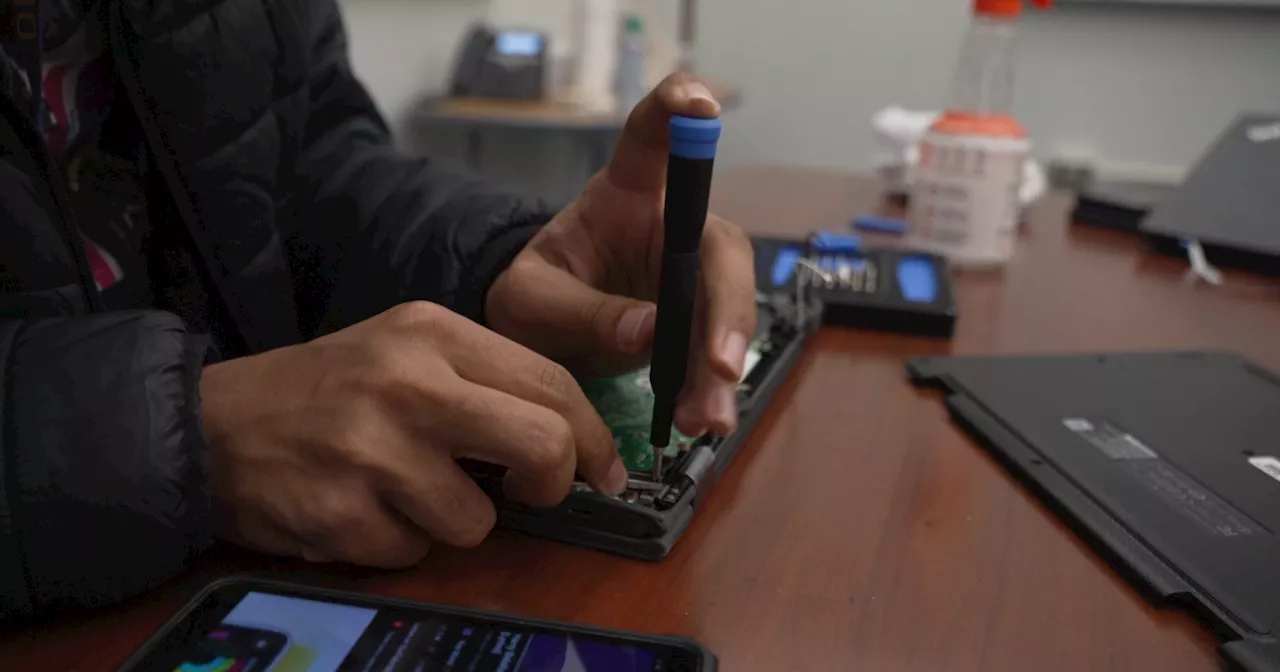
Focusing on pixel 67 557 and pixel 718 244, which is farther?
pixel 718 244

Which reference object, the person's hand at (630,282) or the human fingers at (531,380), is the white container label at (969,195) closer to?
the person's hand at (630,282)

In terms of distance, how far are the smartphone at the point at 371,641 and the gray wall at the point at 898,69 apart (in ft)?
4.68

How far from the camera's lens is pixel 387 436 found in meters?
0.35

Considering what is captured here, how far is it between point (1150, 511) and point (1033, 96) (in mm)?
1772

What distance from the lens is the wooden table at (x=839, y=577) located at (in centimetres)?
33

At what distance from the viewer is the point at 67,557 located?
323 mm

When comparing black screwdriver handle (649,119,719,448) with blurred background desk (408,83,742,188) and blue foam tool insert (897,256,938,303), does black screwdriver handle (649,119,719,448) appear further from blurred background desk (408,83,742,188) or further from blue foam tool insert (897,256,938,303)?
blurred background desk (408,83,742,188)

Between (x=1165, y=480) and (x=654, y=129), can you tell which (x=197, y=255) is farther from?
(x=1165, y=480)

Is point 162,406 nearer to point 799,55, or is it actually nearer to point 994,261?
point 994,261

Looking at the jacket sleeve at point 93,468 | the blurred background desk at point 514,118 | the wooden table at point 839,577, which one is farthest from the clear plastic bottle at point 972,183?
the blurred background desk at point 514,118

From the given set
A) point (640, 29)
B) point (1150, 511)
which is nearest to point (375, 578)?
point (1150, 511)

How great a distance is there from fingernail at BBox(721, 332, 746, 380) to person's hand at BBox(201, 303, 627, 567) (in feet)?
0.24

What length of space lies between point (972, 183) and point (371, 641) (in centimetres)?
64

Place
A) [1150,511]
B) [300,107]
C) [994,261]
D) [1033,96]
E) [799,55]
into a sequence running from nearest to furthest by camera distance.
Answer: [1150,511]
[300,107]
[994,261]
[1033,96]
[799,55]
